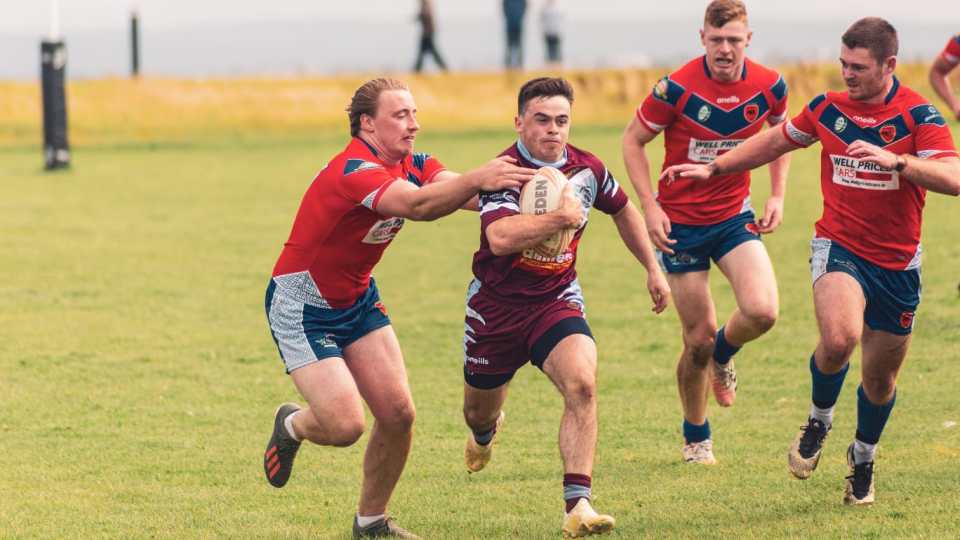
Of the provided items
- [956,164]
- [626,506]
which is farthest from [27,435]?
[956,164]

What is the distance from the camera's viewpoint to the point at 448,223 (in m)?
22.7

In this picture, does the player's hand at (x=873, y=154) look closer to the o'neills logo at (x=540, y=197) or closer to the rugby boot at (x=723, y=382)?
the o'neills logo at (x=540, y=197)

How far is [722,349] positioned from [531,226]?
3291mm

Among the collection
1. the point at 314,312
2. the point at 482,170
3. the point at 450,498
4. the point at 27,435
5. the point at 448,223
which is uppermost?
the point at 482,170

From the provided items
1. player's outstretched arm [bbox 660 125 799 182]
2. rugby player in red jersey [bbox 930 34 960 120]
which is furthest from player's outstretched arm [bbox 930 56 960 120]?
player's outstretched arm [bbox 660 125 799 182]

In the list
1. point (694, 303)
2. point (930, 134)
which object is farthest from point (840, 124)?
point (694, 303)

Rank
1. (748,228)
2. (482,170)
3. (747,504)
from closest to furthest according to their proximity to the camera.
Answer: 1. (482,170)
2. (747,504)
3. (748,228)

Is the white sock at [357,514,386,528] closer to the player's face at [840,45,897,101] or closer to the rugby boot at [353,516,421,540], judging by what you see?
the rugby boot at [353,516,421,540]

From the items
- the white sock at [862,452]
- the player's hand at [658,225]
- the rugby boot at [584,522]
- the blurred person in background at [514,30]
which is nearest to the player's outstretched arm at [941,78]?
the player's hand at [658,225]

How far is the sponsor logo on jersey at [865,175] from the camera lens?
8156 mm

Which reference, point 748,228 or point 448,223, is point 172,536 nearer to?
point 748,228

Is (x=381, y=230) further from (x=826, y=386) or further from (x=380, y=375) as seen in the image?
(x=826, y=386)

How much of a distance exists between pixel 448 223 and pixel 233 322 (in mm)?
7707

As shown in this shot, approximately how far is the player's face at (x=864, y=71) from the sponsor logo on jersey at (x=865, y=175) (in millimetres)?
359
